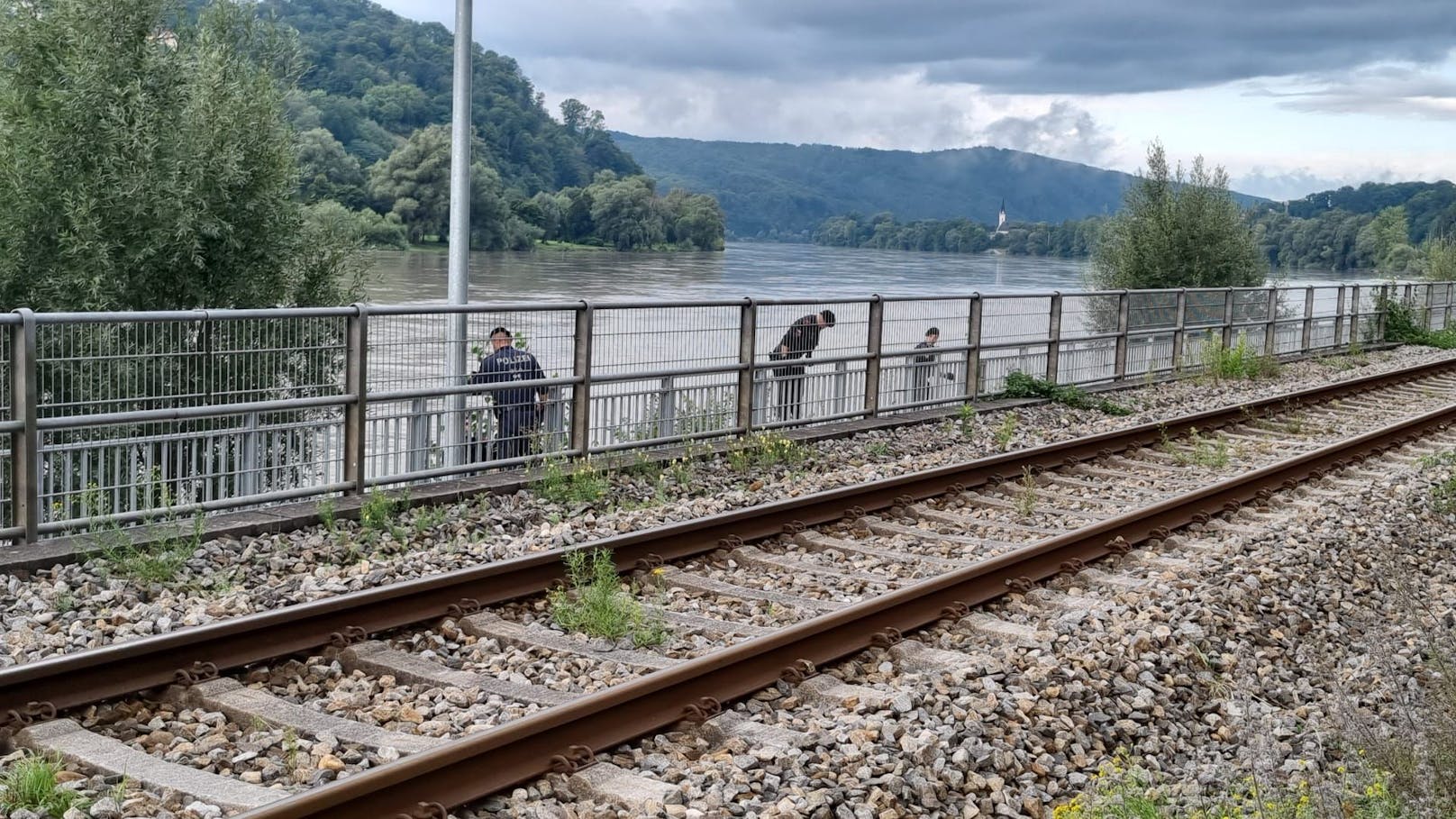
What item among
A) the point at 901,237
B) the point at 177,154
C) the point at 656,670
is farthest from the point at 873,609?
the point at 901,237

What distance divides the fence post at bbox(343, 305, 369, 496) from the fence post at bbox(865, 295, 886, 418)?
6.33 metres

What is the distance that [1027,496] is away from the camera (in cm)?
1115

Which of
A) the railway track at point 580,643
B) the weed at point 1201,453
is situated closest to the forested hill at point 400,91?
the weed at point 1201,453

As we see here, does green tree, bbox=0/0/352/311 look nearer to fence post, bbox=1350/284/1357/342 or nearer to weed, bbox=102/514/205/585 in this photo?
weed, bbox=102/514/205/585

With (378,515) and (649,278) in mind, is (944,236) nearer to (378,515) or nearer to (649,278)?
(649,278)

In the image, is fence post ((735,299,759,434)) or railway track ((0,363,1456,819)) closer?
railway track ((0,363,1456,819))

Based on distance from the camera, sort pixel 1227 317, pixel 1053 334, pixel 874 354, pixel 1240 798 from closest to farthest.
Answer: pixel 1240 798, pixel 874 354, pixel 1053 334, pixel 1227 317

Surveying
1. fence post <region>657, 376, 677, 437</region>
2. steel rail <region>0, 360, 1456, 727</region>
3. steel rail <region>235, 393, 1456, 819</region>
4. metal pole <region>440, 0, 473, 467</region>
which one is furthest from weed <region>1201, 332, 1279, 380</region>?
metal pole <region>440, 0, 473, 467</region>

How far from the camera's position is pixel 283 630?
659 centimetres

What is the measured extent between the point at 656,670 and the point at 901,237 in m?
149

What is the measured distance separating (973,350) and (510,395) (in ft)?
23.6

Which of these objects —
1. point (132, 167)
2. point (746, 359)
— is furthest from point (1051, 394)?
point (132, 167)

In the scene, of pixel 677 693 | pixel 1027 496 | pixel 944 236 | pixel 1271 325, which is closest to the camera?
pixel 677 693

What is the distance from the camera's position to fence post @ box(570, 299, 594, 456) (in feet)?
37.5
